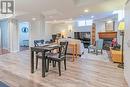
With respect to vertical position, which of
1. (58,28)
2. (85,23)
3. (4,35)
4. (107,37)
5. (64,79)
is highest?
(85,23)

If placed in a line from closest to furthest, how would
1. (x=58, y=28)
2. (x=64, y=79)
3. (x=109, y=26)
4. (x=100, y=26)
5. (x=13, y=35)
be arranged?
(x=64, y=79) < (x=13, y=35) < (x=109, y=26) < (x=100, y=26) < (x=58, y=28)

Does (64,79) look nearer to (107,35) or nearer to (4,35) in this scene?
(107,35)

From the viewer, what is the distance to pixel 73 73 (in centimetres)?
440

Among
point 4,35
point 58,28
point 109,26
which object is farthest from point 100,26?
point 4,35

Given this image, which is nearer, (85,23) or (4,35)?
(4,35)

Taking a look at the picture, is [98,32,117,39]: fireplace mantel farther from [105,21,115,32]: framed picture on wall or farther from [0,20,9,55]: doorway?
[0,20,9,55]: doorway

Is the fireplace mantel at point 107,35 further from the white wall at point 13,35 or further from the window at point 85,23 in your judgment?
the white wall at point 13,35

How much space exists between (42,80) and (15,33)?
251 inches

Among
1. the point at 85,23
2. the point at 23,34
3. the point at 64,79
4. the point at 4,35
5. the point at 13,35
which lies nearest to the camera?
the point at 64,79

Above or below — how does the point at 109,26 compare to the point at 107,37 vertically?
above

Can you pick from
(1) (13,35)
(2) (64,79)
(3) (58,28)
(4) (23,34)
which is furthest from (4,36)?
(2) (64,79)

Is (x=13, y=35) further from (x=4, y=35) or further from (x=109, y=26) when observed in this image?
(x=109, y=26)

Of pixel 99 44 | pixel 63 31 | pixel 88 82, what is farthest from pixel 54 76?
pixel 63 31

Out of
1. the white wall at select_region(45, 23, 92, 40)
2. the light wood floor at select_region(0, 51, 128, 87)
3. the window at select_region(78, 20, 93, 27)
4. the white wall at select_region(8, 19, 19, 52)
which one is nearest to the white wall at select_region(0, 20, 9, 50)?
the white wall at select_region(8, 19, 19, 52)
